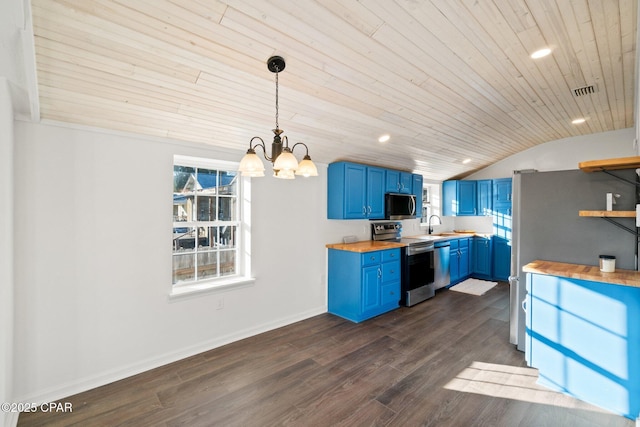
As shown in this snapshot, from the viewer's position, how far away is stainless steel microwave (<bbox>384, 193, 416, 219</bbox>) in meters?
4.64

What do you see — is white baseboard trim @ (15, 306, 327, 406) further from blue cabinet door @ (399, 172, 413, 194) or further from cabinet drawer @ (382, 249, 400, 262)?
blue cabinet door @ (399, 172, 413, 194)

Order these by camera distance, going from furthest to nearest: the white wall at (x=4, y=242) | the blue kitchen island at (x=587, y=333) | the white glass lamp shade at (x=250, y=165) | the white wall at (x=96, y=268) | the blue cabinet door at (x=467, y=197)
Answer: the blue cabinet door at (x=467, y=197), the white wall at (x=96, y=268), the blue kitchen island at (x=587, y=333), the white glass lamp shade at (x=250, y=165), the white wall at (x=4, y=242)

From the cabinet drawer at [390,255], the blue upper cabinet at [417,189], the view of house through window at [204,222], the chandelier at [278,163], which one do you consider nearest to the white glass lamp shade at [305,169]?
the chandelier at [278,163]

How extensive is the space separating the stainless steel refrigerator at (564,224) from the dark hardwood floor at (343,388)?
82 cm

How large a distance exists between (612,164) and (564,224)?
27.3 inches

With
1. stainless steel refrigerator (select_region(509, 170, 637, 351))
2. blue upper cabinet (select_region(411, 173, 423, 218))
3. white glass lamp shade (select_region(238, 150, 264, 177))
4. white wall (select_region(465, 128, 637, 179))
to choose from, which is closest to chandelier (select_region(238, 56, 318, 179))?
white glass lamp shade (select_region(238, 150, 264, 177))

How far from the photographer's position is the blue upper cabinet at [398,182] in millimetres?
4688

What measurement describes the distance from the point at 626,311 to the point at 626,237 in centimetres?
83

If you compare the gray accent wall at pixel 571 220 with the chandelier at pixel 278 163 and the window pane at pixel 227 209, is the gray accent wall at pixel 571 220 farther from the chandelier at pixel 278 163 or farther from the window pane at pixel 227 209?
the window pane at pixel 227 209

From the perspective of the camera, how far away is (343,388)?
2328 millimetres

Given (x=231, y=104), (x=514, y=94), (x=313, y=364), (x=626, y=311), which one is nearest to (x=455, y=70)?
(x=514, y=94)

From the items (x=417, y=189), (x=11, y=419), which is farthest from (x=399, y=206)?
(x=11, y=419)

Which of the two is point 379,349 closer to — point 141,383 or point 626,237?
point 141,383

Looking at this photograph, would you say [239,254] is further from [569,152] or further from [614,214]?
[569,152]
